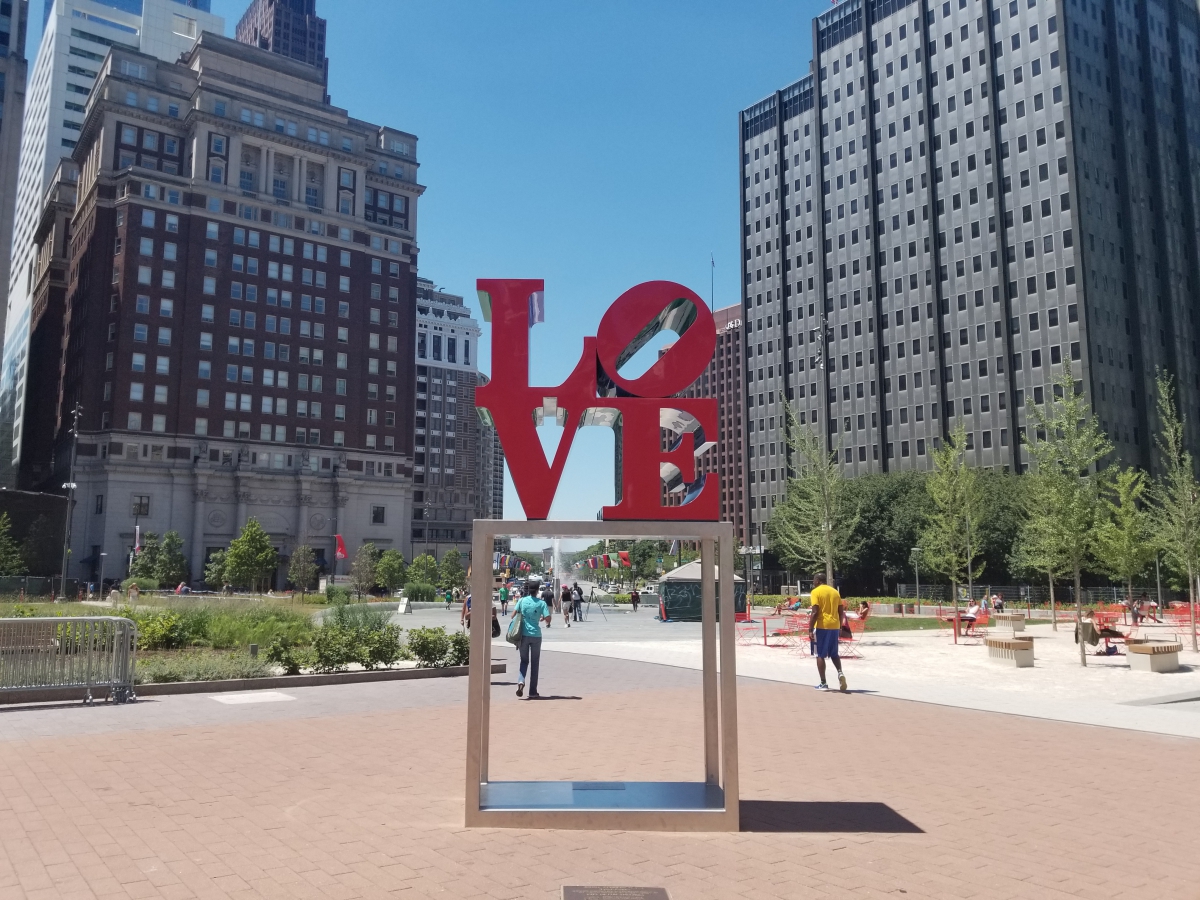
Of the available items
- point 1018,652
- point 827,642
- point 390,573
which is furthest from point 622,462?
point 390,573

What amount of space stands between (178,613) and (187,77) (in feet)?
288

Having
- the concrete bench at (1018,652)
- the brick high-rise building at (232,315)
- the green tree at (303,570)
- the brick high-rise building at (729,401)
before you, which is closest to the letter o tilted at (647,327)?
the concrete bench at (1018,652)

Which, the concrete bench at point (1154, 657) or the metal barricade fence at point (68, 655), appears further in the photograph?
the concrete bench at point (1154, 657)

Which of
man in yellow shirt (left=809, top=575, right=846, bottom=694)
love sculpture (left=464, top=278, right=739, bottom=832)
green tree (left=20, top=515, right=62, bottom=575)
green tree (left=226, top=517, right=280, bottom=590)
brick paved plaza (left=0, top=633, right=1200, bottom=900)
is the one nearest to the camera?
brick paved plaza (left=0, top=633, right=1200, bottom=900)

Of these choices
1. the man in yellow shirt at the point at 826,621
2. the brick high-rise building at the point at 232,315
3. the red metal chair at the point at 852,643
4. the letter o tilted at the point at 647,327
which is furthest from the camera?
the brick high-rise building at the point at 232,315

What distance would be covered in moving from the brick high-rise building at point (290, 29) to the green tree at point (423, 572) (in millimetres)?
132340

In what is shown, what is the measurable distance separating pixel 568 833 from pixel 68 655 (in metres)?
11.1

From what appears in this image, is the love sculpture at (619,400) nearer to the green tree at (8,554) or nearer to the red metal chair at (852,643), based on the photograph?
the red metal chair at (852,643)

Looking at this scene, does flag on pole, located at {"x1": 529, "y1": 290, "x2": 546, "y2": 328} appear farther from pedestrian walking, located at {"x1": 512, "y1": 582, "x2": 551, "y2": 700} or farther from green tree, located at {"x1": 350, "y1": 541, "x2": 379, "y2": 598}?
green tree, located at {"x1": 350, "y1": 541, "x2": 379, "y2": 598}

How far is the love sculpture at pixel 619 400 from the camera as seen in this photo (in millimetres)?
7938

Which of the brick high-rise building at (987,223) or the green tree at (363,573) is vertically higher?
the brick high-rise building at (987,223)

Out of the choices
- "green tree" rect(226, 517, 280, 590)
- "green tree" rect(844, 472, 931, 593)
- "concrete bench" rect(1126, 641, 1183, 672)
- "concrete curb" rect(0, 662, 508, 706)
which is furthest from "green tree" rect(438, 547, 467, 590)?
"concrete bench" rect(1126, 641, 1183, 672)

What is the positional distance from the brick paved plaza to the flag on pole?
15.3ft

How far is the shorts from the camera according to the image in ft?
51.2
